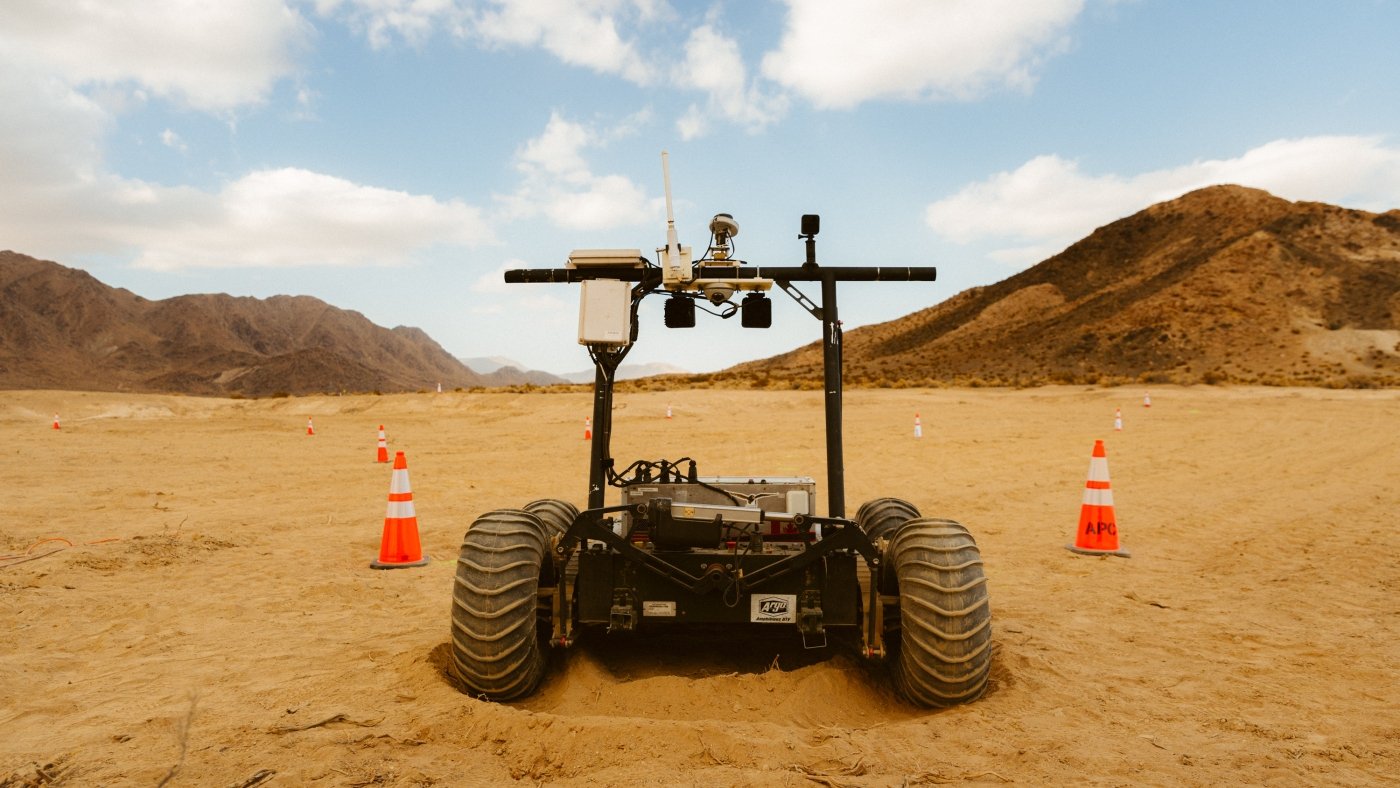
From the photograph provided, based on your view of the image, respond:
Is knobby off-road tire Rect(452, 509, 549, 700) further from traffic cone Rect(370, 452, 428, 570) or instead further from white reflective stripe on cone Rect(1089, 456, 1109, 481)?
white reflective stripe on cone Rect(1089, 456, 1109, 481)

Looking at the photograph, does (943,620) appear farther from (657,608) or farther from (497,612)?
(497,612)

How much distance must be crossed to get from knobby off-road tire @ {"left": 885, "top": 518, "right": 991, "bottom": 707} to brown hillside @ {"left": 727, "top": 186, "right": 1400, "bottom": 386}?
45084 millimetres

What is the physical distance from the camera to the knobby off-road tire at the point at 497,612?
412cm

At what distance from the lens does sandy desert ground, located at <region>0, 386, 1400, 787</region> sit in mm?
3523

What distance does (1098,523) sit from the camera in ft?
28.3

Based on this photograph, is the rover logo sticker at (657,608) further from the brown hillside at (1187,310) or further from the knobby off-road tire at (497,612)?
the brown hillside at (1187,310)

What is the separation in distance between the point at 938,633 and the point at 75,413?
40934 millimetres

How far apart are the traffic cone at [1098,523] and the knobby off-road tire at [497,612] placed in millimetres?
6349

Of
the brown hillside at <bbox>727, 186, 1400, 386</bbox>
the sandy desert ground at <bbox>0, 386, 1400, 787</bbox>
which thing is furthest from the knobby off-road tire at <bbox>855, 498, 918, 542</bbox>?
the brown hillside at <bbox>727, 186, 1400, 386</bbox>

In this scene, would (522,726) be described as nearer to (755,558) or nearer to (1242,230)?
(755,558)

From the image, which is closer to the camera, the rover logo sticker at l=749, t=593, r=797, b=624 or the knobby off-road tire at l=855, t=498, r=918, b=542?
the rover logo sticker at l=749, t=593, r=797, b=624

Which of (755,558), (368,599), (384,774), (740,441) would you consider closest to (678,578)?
(755,558)

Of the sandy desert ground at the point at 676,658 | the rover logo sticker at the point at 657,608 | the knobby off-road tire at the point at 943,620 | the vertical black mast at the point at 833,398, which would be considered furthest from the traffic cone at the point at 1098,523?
→ the rover logo sticker at the point at 657,608

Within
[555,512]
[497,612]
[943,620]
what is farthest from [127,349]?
[943,620]
